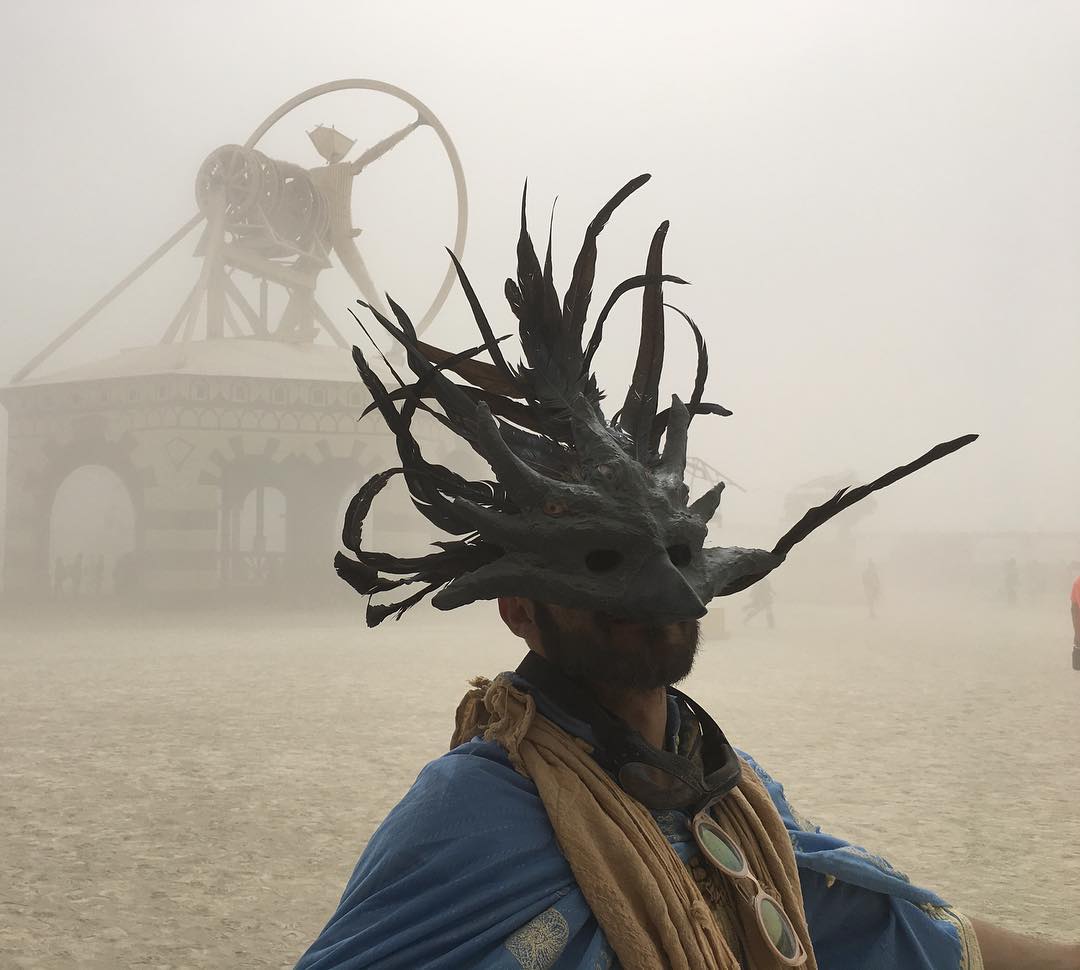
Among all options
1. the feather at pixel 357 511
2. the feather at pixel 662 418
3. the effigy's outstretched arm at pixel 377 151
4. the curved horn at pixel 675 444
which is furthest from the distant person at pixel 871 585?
the feather at pixel 357 511

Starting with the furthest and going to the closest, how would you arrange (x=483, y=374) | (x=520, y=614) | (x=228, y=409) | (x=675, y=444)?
(x=228, y=409)
(x=483, y=374)
(x=675, y=444)
(x=520, y=614)

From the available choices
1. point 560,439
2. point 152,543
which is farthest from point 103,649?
point 560,439

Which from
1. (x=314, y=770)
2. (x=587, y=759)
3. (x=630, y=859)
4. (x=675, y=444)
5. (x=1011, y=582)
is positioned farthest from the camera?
(x=1011, y=582)

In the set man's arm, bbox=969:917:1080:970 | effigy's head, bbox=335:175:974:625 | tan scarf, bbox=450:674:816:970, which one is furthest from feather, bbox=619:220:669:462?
man's arm, bbox=969:917:1080:970

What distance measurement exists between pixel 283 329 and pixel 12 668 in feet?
50.9

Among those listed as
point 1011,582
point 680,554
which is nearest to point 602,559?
point 680,554

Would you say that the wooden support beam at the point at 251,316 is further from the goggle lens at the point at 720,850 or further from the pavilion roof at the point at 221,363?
the goggle lens at the point at 720,850

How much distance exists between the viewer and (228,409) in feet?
68.1

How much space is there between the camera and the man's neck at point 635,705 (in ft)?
5.50

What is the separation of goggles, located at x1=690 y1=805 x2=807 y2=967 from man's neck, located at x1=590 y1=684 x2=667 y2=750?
16 cm

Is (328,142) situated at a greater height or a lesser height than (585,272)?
greater

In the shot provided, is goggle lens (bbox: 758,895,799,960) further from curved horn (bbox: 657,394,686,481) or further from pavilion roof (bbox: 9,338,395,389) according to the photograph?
pavilion roof (bbox: 9,338,395,389)

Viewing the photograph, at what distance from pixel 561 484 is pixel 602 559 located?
14 centimetres

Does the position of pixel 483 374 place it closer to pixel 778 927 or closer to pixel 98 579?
pixel 778 927
